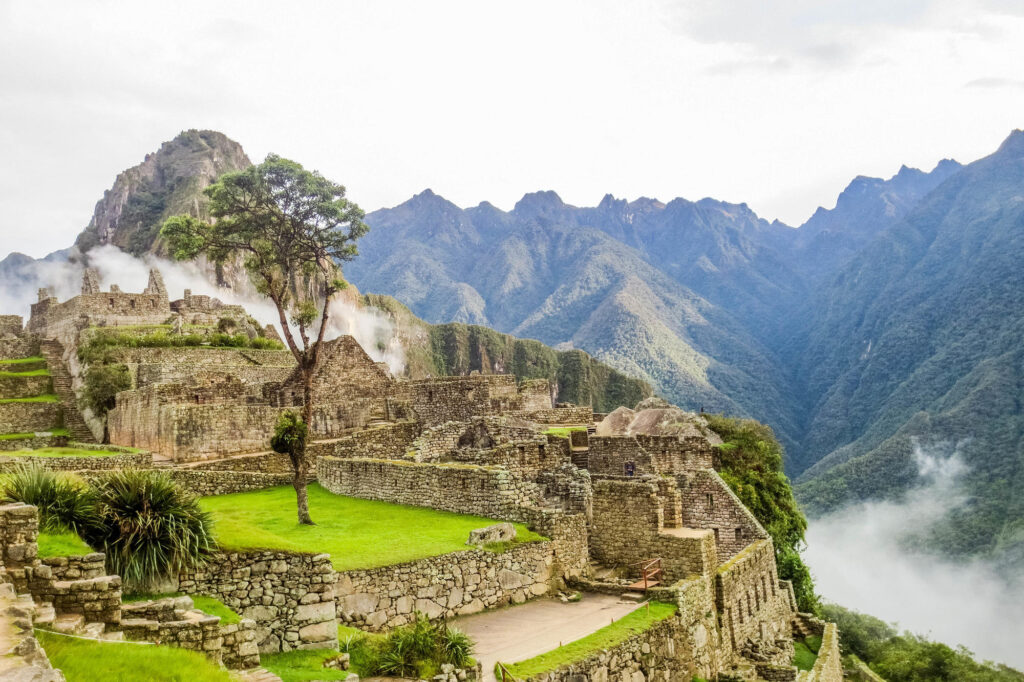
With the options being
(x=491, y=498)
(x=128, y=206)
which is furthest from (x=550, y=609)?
(x=128, y=206)

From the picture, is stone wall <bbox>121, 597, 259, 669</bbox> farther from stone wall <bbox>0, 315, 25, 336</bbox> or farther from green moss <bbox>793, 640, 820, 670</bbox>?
stone wall <bbox>0, 315, 25, 336</bbox>

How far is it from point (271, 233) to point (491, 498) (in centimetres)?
1268

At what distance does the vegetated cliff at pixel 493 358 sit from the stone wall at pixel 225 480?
10674 cm

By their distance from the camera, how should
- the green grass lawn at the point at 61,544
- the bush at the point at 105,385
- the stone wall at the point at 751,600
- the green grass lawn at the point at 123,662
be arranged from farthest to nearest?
1. the bush at the point at 105,385
2. the stone wall at the point at 751,600
3. the green grass lawn at the point at 61,544
4. the green grass lawn at the point at 123,662

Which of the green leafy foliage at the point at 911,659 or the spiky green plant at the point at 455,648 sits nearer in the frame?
the spiky green plant at the point at 455,648

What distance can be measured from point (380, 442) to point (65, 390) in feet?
58.6

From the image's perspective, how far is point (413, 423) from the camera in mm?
23172

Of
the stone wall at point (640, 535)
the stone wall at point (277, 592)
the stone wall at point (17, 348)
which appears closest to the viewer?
the stone wall at point (277, 592)

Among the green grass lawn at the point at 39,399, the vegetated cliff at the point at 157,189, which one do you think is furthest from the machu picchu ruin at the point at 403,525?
the vegetated cliff at the point at 157,189

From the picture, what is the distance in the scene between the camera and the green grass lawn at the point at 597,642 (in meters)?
9.95

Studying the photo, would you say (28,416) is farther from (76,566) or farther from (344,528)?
(76,566)

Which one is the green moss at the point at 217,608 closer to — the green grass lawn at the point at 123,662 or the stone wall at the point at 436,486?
the green grass lawn at the point at 123,662

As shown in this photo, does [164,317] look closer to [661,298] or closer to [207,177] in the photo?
[661,298]

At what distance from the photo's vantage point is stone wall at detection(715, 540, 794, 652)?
1548cm
